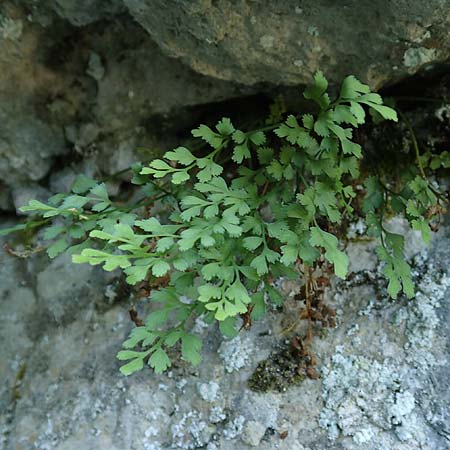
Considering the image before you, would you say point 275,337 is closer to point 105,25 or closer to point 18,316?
point 18,316

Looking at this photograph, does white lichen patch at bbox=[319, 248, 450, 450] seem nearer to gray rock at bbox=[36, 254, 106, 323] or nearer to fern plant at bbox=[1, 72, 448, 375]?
fern plant at bbox=[1, 72, 448, 375]

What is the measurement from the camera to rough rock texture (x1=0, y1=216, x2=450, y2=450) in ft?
6.06

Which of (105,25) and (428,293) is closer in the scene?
(428,293)

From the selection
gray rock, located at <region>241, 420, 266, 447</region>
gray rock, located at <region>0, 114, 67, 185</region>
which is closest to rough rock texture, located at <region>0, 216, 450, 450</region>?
gray rock, located at <region>241, 420, 266, 447</region>

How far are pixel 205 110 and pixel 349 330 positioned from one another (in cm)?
113

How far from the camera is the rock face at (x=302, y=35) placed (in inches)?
71.4

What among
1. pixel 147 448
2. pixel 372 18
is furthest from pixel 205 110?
pixel 147 448

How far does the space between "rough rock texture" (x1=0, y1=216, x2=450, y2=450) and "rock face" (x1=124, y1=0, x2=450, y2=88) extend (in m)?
0.65

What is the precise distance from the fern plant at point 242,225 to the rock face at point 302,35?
24 cm

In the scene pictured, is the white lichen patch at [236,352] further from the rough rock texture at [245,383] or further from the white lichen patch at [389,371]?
the white lichen patch at [389,371]

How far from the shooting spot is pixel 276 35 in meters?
1.91

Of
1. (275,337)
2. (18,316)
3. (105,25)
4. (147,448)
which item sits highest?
(105,25)

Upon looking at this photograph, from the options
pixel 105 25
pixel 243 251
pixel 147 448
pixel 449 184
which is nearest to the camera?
pixel 243 251

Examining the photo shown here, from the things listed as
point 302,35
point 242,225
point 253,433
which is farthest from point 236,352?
point 302,35
